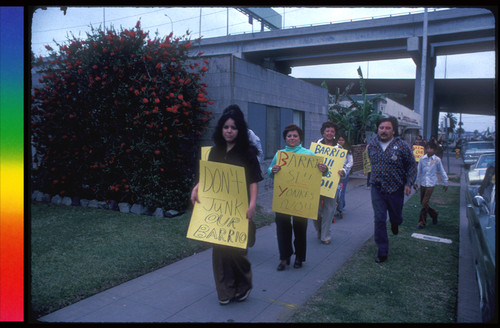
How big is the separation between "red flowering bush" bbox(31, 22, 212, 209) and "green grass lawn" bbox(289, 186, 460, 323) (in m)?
3.84

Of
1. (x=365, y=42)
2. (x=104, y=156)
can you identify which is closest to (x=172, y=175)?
(x=104, y=156)

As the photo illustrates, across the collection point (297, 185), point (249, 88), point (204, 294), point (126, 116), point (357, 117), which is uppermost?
point (357, 117)

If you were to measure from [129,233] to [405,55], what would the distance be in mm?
37033

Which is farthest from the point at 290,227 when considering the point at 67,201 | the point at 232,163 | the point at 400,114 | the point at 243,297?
the point at 400,114

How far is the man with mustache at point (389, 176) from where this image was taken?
5000 mm

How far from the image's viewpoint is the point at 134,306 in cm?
373

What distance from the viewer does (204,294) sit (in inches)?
159

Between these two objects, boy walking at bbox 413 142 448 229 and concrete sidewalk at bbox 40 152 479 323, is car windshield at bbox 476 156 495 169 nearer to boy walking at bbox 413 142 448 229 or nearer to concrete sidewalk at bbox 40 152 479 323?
boy walking at bbox 413 142 448 229

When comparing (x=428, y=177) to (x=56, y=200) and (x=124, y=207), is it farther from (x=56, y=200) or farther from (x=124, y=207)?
(x=56, y=200)

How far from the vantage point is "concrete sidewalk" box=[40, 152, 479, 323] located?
11.6 feet

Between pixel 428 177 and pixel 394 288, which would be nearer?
pixel 394 288

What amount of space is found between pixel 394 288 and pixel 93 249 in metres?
3.83

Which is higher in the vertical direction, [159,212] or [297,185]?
[297,185]

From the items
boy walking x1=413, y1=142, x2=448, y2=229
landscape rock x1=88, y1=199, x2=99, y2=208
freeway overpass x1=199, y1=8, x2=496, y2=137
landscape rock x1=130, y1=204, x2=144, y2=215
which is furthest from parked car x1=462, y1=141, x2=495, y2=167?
landscape rock x1=88, y1=199, x2=99, y2=208
